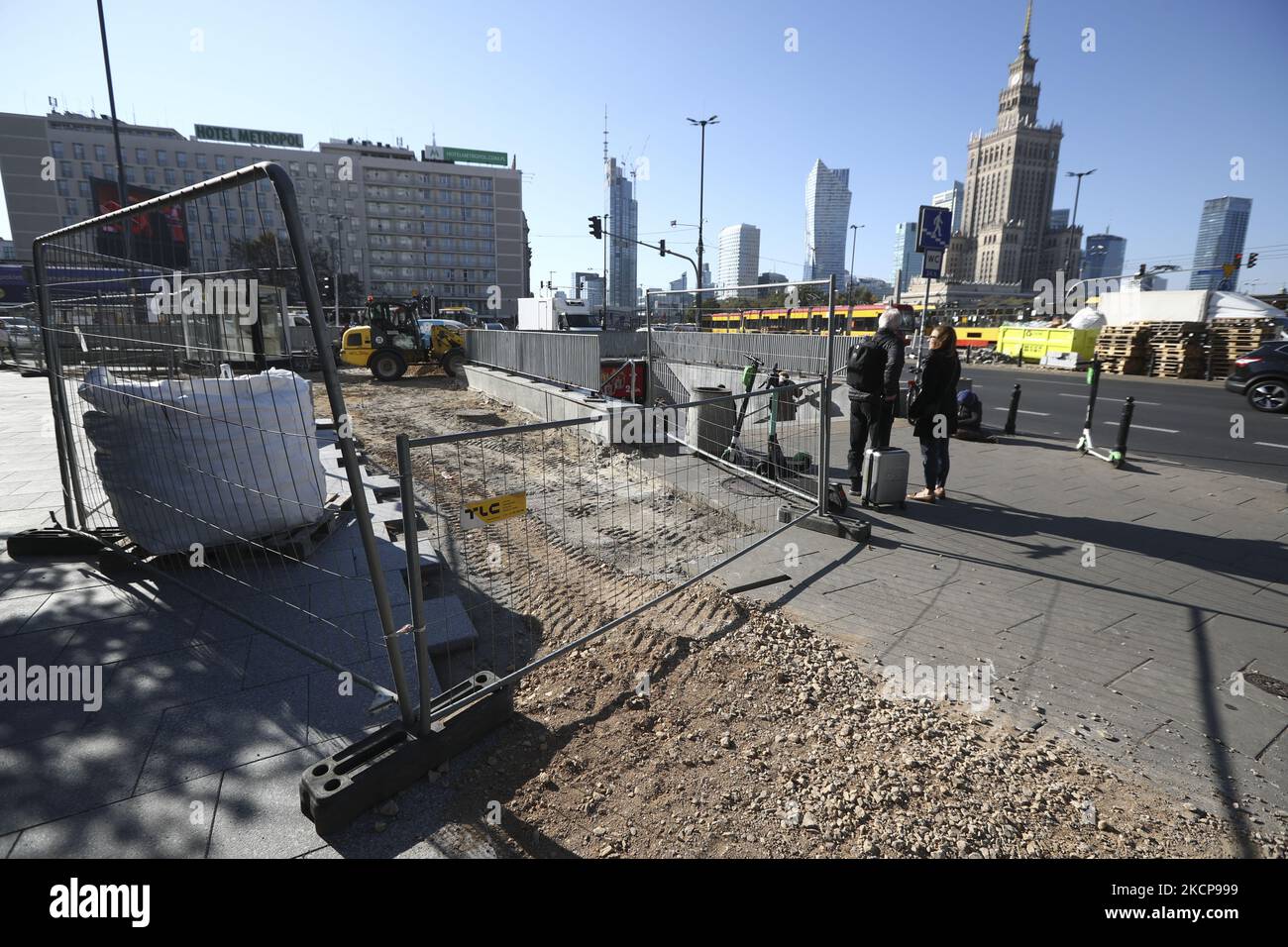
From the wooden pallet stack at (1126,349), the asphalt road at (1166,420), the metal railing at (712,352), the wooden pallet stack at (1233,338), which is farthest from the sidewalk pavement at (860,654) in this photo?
the wooden pallet stack at (1126,349)

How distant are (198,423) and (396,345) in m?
18.2

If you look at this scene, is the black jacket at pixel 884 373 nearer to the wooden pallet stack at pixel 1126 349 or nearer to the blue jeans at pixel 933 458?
the blue jeans at pixel 933 458

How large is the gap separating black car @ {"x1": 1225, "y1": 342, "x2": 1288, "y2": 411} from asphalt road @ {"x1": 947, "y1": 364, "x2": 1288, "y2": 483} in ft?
1.07

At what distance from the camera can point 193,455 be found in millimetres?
3734

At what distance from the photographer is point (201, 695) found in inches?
116

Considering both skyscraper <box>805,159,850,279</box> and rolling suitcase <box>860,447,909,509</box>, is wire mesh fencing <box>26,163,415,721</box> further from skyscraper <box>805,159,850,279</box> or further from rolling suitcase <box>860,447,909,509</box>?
skyscraper <box>805,159,850,279</box>

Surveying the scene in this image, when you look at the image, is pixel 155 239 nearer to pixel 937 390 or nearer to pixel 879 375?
pixel 879 375

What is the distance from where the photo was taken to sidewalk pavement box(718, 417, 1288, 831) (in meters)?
2.85

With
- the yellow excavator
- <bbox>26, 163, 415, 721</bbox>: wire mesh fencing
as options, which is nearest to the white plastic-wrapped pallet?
<bbox>26, 163, 415, 721</bbox>: wire mesh fencing

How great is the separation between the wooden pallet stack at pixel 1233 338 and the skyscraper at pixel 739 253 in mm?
59454

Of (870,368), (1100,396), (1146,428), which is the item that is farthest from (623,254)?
(870,368)
